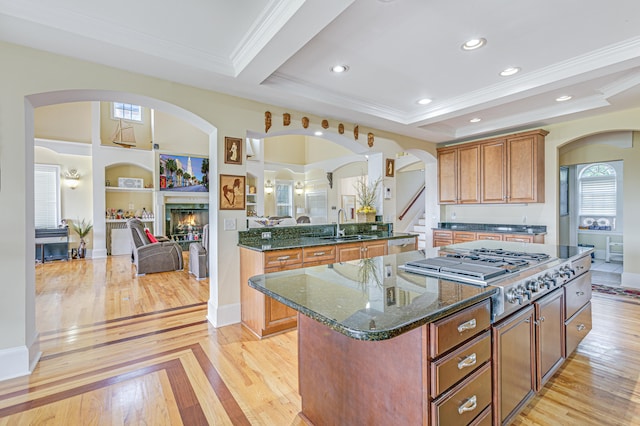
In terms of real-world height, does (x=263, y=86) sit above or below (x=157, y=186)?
above

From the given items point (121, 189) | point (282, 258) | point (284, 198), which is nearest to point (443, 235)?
point (282, 258)

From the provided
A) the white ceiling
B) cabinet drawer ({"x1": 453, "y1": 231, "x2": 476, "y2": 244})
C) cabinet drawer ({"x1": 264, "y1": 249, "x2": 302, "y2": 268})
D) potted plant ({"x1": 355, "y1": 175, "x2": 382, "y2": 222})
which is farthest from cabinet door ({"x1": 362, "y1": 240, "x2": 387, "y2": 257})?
→ cabinet drawer ({"x1": 453, "y1": 231, "x2": 476, "y2": 244})

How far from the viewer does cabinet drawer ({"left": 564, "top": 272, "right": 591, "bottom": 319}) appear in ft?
6.87

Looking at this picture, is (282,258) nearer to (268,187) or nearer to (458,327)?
(458,327)

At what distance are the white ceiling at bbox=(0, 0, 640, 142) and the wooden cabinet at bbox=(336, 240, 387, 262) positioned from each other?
66.0 inches

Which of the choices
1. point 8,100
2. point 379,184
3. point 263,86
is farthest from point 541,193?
point 8,100

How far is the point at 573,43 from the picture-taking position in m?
2.47

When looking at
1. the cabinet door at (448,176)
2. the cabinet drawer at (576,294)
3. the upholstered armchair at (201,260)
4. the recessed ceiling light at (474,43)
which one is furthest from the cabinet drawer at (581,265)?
the upholstered armchair at (201,260)

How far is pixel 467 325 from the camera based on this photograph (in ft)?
4.15

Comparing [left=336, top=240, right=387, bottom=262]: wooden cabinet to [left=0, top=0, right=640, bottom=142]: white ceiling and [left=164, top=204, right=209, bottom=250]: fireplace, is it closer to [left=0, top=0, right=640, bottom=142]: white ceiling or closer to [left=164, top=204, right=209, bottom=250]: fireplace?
[left=0, top=0, right=640, bottom=142]: white ceiling

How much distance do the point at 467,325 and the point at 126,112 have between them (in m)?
9.98

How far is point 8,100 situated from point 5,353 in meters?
1.85

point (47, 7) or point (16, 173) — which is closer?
point (47, 7)

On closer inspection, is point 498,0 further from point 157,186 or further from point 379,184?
point 157,186
